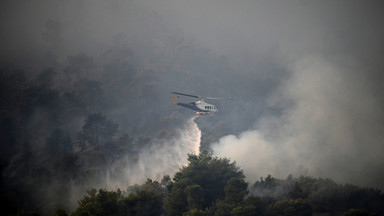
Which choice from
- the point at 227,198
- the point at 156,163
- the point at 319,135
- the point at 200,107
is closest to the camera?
the point at 227,198

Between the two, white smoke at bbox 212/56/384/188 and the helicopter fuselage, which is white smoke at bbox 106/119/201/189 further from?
the helicopter fuselage

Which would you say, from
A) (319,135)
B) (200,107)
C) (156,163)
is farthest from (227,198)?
(319,135)

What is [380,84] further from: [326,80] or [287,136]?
[287,136]

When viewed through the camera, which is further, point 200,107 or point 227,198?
point 200,107

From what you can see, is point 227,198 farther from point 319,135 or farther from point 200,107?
point 319,135

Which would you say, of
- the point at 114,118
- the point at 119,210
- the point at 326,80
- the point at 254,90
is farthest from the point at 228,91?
the point at 119,210

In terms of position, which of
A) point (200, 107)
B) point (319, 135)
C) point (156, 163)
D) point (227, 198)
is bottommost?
point (227, 198)

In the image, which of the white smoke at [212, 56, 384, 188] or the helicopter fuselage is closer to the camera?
the helicopter fuselage

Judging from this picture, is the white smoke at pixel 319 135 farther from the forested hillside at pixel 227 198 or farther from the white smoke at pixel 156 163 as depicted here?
the forested hillside at pixel 227 198

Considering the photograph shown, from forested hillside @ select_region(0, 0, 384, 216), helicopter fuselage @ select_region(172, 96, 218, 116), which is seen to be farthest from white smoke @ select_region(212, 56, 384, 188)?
helicopter fuselage @ select_region(172, 96, 218, 116)

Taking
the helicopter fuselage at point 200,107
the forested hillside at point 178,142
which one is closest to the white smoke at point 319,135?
the forested hillside at point 178,142
